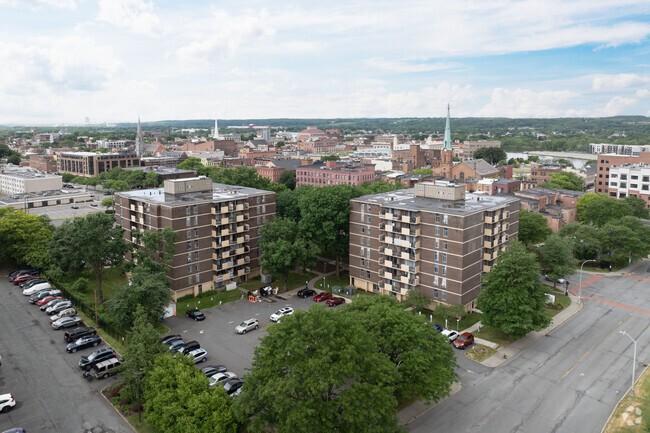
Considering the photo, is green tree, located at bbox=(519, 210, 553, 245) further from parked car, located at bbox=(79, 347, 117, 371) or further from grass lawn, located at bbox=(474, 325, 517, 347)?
parked car, located at bbox=(79, 347, 117, 371)

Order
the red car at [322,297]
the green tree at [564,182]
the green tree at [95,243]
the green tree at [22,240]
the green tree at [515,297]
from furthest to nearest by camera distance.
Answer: the green tree at [564,182] < the green tree at [22,240] < the red car at [322,297] < the green tree at [95,243] < the green tree at [515,297]

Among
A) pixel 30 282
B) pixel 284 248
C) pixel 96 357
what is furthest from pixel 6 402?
pixel 284 248

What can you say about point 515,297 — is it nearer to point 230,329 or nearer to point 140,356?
point 230,329

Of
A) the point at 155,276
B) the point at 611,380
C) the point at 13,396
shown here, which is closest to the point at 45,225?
the point at 155,276

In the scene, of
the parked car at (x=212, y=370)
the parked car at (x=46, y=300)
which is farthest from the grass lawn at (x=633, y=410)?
the parked car at (x=46, y=300)

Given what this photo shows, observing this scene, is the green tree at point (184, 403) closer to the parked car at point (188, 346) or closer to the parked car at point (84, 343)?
the parked car at point (188, 346)

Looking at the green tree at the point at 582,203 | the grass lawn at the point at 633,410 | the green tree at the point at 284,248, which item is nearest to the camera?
the grass lawn at the point at 633,410

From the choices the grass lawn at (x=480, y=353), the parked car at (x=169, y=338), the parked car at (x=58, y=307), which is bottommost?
the grass lawn at (x=480, y=353)
